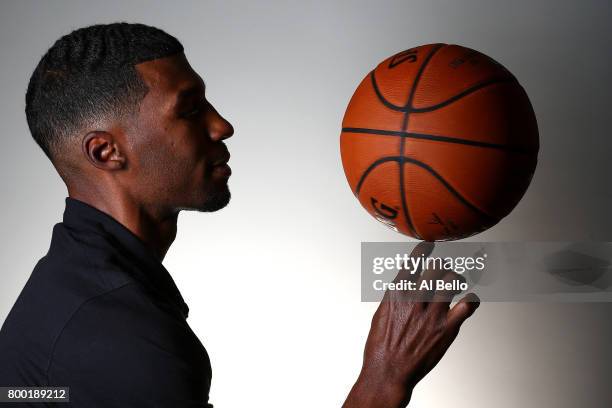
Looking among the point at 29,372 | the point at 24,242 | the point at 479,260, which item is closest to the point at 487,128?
the point at 29,372

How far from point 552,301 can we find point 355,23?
113 centimetres

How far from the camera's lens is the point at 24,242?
7.89ft

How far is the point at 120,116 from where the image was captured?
3.92 feet

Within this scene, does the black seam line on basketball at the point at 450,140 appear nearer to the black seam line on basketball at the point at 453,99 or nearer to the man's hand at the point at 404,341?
the black seam line on basketball at the point at 453,99

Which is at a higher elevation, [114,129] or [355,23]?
[355,23]

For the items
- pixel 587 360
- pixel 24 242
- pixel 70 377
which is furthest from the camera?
pixel 24 242

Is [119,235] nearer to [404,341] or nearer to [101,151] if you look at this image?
[101,151]

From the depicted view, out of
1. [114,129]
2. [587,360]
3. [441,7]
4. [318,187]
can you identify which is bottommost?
[587,360]

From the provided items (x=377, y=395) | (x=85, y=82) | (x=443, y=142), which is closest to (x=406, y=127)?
(x=443, y=142)

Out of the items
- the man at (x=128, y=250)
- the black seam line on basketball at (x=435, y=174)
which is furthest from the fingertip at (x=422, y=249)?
the black seam line on basketball at (x=435, y=174)

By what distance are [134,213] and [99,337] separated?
1.09 feet

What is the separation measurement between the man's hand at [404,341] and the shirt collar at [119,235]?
1.14 ft

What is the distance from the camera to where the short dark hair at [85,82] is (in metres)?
1.20

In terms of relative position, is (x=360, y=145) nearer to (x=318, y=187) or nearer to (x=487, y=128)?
(x=487, y=128)
